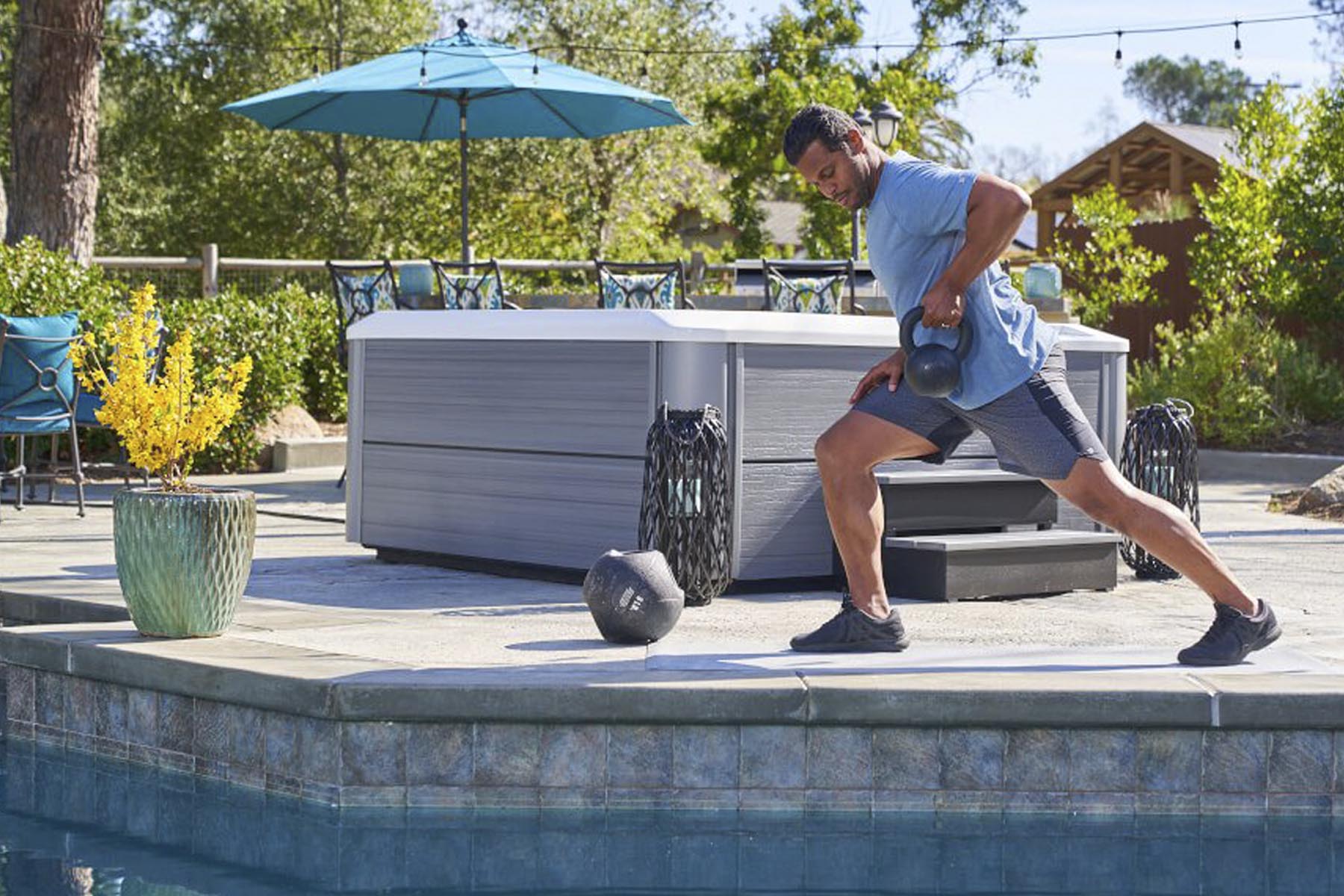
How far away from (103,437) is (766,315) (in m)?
5.90

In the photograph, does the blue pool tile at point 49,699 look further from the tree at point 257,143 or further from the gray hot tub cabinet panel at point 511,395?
the tree at point 257,143

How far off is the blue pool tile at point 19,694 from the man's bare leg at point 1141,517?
8.84 ft

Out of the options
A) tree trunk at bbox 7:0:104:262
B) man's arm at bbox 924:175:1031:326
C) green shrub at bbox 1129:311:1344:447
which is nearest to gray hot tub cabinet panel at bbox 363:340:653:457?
man's arm at bbox 924:175:1031:326

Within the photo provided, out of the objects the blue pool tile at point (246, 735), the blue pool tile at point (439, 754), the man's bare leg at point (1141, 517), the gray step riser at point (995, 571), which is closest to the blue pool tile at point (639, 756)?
the blue pool tile at point (439, 754)

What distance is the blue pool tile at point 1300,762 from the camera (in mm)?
4109

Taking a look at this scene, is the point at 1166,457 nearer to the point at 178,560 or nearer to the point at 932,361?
the point at 932,361

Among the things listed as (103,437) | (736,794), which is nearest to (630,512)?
(736,794)

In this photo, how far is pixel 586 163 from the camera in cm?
2523

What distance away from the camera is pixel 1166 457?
21.9 ft

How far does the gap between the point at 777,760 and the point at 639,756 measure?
0.31 m

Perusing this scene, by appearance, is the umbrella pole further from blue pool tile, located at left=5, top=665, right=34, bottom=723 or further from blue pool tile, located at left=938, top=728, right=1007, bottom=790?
blue pool tile, located at left=938, top=728, right=1007, bottom=790

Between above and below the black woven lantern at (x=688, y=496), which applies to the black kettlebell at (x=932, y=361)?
above

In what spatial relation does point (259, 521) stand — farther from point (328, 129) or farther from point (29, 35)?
point (29, 35)

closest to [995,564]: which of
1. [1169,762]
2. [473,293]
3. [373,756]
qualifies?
[1169,762]
